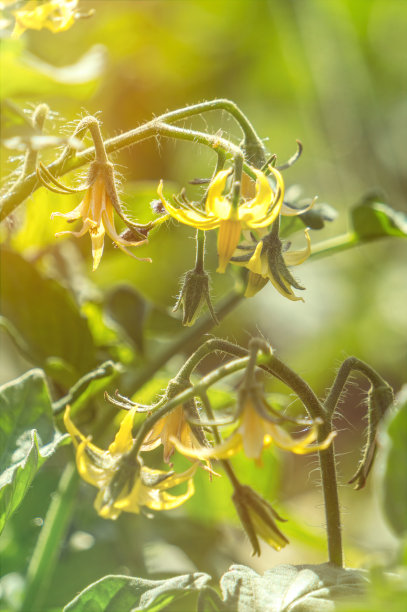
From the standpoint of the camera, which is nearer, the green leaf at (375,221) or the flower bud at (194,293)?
the flower bud at (194,293)

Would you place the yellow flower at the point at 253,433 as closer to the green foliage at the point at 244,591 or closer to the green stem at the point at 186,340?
the green foliage at the point at 244,591

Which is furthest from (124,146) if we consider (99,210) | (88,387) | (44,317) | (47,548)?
(47,548)

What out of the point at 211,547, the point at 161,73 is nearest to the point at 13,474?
the point at 211,547

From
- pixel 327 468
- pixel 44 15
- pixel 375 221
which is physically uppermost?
pixel 44 15

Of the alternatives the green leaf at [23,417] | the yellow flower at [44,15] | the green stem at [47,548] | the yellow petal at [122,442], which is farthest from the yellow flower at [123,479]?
the yellow flower at [44,15]

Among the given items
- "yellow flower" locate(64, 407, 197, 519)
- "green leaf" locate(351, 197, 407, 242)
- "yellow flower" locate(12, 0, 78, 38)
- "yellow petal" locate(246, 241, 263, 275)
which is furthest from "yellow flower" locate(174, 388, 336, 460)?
"yellow flower" locate(12, 0, 78, 38)

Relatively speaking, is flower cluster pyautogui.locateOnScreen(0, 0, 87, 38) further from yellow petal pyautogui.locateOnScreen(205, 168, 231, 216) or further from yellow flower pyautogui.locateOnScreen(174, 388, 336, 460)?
yellow flower pyautogui.locateOnScreen(174, 388, 336, 460)

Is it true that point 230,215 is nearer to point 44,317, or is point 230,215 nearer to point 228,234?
point 228,234
